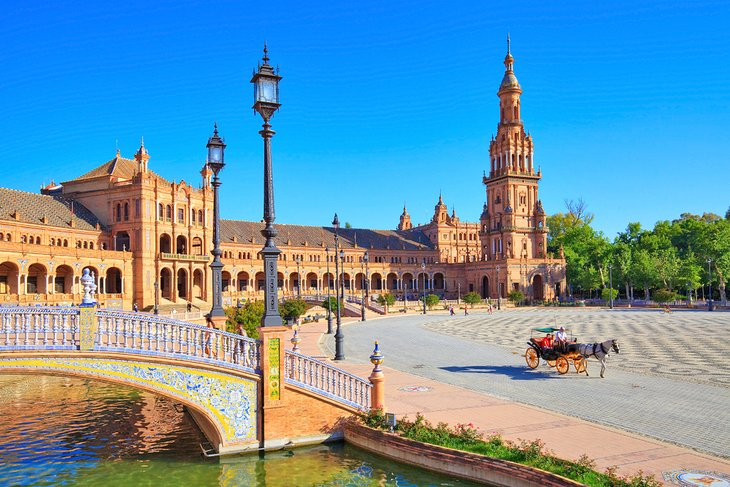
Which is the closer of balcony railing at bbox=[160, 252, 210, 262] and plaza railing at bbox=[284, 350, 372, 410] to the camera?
plaza railing at bbox=[284, 350, 372, 410]

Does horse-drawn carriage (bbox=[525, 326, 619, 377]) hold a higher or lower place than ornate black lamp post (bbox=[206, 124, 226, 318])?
lower

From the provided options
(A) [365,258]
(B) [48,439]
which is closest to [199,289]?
(A) [365,258]

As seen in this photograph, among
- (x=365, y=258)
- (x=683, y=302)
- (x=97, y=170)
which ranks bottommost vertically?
(x=683, y=302)

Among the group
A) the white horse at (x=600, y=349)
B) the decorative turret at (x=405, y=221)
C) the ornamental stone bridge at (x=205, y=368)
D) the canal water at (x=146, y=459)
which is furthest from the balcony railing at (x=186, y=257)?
the decorative turret at (x=405, y=221)

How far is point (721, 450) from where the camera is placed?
37.7 ft

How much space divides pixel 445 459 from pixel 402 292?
91762 mm

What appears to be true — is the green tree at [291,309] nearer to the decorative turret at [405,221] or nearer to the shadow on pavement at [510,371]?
the shadow on pavement at [510,371]

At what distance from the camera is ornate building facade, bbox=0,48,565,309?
5762 centimetres

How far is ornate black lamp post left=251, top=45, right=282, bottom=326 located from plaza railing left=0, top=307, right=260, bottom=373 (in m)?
1.04

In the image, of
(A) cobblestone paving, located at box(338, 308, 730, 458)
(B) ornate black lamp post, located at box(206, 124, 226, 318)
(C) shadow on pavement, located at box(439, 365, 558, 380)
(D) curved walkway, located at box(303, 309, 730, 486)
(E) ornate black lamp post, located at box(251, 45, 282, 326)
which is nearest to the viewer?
(D) curved walkway, located at box(303, 309, 730, 486)

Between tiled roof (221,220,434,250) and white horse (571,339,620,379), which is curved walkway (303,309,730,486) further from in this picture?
tiled roof (221,220,434,250)

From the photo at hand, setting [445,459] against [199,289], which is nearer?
[445,459]

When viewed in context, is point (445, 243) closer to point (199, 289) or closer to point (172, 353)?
point (199, 289)

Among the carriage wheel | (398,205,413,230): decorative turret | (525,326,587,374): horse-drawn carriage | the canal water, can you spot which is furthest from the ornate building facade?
the canal water
